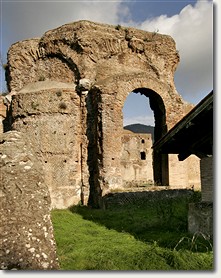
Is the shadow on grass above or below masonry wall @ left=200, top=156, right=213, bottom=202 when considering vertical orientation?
below

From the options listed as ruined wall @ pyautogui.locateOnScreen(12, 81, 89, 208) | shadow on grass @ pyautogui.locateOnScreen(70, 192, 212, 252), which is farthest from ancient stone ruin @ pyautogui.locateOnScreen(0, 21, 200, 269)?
shadow on grass @ pyautogui.locateOnScreen(70, 192, 212, 252)

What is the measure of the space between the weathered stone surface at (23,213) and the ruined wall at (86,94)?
8.93 m

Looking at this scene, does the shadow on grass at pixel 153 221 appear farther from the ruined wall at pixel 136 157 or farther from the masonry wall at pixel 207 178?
the ruined wall at pixel 136 157

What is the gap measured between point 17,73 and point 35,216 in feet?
42.8

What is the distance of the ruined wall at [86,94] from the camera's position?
14.3 m

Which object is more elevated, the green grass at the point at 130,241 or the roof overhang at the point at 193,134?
the roof overhang at the point at 193,134

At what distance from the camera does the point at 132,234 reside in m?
8.36

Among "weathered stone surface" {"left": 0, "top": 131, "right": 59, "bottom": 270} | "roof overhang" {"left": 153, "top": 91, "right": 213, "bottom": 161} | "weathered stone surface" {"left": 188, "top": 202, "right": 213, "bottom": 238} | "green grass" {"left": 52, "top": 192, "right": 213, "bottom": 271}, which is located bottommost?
Result: "green grass" {"left": 52, "top": 192, "right": 213, "bottom": 271}

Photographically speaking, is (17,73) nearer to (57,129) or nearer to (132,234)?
(57,129)

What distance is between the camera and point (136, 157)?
101ft

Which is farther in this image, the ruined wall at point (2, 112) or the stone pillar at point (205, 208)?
the ruined wall at point (2, 112)

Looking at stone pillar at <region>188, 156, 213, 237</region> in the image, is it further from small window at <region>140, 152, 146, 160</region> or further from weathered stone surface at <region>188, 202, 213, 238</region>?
small window at <region>140, 152, 146, 160</region>

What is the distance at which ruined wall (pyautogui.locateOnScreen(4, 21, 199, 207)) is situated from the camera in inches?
561

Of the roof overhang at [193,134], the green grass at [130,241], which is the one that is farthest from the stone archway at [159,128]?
the roof overhang at [193,134]
